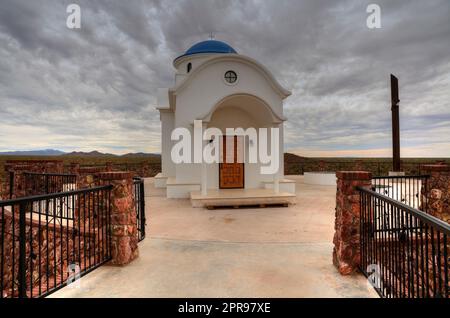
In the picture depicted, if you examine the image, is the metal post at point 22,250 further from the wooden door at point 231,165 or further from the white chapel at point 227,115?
the wooden door at point 231,165

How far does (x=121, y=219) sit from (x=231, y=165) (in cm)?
770

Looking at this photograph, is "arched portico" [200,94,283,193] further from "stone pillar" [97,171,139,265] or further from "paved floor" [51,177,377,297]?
"stone pillar" [97,171,139,265]

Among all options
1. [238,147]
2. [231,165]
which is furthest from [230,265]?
[238,147]

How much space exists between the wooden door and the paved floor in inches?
175

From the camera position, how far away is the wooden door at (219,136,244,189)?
11539 millimetres

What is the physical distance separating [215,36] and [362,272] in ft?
59.5

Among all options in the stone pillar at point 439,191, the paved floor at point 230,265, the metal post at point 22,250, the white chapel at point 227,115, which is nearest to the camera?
the metal post at point 22,250

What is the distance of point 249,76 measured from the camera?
1175cm

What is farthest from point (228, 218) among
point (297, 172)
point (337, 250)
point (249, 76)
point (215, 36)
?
point (297, 172)

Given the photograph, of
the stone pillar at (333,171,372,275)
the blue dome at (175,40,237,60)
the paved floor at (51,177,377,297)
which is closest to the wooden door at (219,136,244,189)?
the paved floor at (51,177,377,297)

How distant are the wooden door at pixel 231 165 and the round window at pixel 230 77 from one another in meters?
2.47

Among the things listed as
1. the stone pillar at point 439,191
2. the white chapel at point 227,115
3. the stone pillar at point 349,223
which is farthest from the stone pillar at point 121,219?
the white chapel at point 227,115

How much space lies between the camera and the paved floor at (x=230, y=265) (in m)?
3.31
